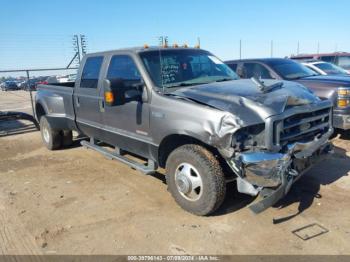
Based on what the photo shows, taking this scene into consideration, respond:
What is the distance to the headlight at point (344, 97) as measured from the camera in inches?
247

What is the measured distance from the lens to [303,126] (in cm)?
381

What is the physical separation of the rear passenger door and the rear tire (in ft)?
4.05

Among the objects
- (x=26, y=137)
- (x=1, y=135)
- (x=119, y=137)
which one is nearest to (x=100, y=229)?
(x=119, y=137)

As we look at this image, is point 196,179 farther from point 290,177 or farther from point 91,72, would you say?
point 91,72

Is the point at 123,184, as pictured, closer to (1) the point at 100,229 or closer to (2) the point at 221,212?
(1) the point at 100,229

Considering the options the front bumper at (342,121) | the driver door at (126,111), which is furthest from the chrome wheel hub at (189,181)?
the front bumper at (342,121)

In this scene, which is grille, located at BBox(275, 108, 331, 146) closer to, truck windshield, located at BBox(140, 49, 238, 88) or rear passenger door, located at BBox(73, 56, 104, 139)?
truck windshield, located at BBox(140, 49, 238, 88)

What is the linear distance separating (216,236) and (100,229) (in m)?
1.28

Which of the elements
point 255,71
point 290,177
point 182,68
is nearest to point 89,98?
point 182,68

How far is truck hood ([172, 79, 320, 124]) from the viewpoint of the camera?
133 inches

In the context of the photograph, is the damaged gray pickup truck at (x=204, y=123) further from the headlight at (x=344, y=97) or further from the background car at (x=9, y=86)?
the background car at (x=9, y=86)

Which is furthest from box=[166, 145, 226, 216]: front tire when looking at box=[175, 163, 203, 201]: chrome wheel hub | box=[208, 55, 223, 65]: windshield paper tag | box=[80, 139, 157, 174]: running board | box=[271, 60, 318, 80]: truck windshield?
box=[271, 60, 318, 80]: truck windshield

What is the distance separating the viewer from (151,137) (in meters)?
4.30

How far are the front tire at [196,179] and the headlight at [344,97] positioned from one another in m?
3.85
